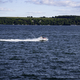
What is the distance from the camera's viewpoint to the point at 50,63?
44250mm

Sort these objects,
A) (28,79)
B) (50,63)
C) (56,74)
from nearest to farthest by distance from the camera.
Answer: (28,79) < (56,74) < (50,63)

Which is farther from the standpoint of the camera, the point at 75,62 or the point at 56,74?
the point at 75,62

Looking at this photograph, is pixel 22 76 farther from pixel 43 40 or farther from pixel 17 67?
pixel 43 40

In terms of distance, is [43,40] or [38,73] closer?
[38,73]

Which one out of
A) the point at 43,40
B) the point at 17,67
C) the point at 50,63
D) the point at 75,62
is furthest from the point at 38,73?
the point at 43,40

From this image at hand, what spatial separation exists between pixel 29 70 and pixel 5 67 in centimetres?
491

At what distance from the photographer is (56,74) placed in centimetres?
3622


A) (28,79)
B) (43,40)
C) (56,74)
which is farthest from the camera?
(43,40)

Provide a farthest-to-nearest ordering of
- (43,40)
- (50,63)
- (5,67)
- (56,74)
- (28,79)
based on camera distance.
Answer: (43,40)
(50,63)
(5,67)
(56,74)
(28,79)

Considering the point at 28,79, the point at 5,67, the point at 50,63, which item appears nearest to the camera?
the point at 28,79

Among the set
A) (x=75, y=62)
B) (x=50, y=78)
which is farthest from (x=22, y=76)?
(x=75, y=62)

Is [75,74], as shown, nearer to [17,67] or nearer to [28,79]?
[28,79]

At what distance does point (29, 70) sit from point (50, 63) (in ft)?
23.8

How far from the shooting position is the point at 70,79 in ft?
111
